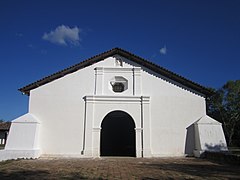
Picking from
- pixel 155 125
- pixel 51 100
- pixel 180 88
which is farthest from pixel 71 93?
pixel 180 88

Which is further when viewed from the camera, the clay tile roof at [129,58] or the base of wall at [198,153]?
the clay tile roof at [129,58]

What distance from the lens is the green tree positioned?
108ft

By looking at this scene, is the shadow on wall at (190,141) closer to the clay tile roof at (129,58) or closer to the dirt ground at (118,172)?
the clay tile roof at (129,58)

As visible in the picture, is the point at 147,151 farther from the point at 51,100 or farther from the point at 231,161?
the point at 51,100

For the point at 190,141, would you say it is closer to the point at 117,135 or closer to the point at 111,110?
the point at 111,110

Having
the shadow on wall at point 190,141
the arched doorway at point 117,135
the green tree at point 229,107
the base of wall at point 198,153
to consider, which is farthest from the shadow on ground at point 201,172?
the green tree at point 229,107

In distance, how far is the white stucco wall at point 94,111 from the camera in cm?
1436

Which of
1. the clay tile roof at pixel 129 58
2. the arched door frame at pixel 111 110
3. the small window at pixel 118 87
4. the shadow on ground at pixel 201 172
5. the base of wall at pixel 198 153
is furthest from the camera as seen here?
the small window at pixel 118 87

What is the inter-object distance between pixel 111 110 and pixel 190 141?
507 centimetres

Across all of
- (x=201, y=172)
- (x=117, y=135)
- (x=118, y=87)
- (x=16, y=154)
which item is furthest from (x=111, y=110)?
(x=201, y=172)

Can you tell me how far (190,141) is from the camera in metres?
14.5

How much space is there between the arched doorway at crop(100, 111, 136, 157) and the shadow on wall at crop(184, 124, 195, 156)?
20.3ft

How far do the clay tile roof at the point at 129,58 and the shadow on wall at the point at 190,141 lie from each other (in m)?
2.49

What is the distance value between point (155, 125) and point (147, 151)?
1.60 metres
